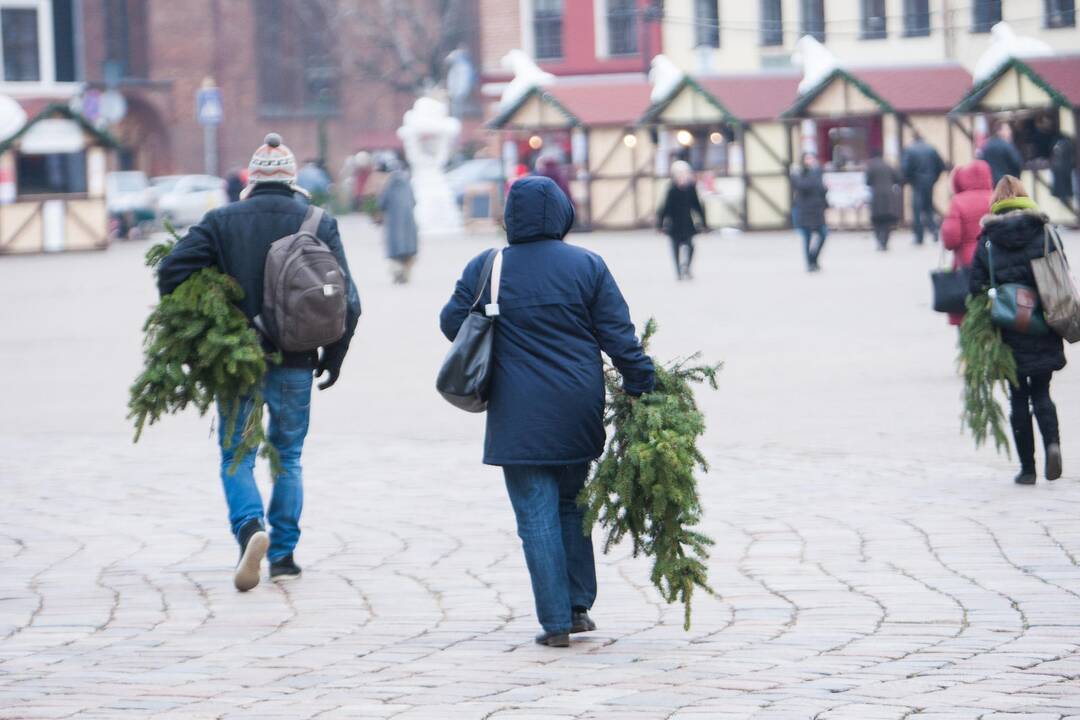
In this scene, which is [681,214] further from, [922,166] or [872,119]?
[872,119]

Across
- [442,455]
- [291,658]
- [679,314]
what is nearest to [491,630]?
[291,658]

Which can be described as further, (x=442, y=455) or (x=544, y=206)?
(x=442, y=455)

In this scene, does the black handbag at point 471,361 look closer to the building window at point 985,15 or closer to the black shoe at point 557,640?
the black shoe at point 557,640

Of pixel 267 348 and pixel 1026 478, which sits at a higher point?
pixel 267 348

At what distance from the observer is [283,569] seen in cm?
788

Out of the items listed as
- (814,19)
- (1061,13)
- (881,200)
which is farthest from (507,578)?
(814,19)

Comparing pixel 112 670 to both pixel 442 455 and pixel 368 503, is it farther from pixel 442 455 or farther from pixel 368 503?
pixel 442 455

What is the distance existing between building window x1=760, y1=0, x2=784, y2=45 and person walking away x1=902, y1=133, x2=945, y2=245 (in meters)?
15.6

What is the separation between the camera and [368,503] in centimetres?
980

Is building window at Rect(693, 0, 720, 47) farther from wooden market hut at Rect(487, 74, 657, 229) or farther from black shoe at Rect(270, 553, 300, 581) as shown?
black shoe at Rect(270, 553, 300, 581)

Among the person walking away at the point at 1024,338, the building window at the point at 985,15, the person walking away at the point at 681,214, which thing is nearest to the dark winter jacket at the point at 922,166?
the person walking away at the point at 681,214

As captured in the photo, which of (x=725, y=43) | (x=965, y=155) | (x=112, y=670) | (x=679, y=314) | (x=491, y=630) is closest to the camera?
(x=112, y=670)

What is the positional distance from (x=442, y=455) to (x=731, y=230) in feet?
93.5

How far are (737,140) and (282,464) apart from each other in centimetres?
3321
